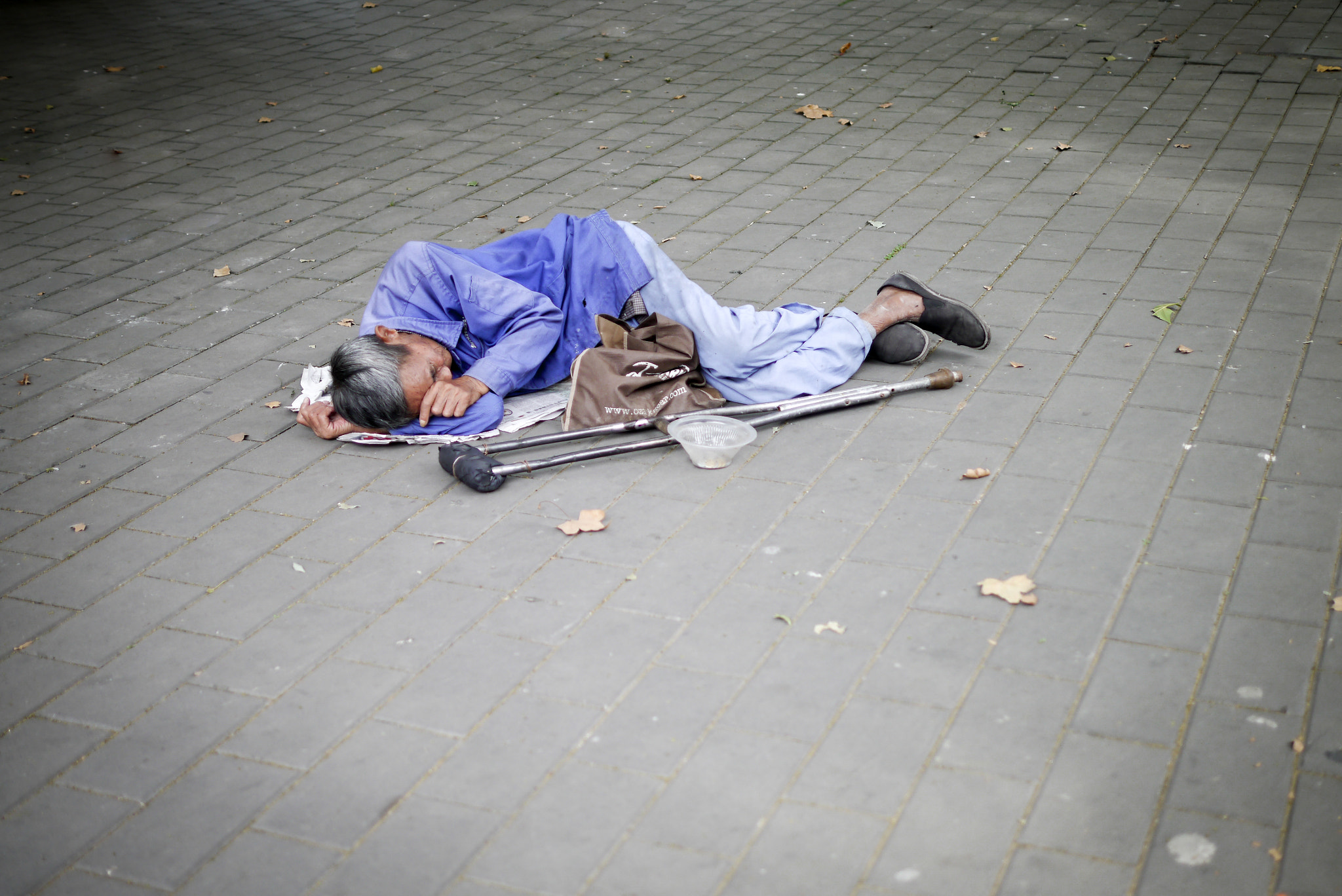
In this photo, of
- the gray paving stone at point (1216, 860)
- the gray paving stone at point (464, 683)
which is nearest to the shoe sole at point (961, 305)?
the gray paving stone at point (464, 683)

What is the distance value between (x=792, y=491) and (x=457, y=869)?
183 cm

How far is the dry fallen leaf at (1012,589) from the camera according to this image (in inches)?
131

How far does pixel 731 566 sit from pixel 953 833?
47.4 inches

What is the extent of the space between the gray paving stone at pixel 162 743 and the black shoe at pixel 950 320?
2.98 metres

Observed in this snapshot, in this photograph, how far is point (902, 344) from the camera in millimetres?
4750

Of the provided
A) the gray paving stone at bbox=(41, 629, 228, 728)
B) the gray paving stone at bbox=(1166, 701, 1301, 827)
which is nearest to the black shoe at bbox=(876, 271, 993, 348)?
the gray paving stone at bbox=(1166, 701, 1301, 827)

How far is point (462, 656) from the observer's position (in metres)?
3.30

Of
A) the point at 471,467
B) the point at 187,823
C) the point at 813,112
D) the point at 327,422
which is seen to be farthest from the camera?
the point at 813,112

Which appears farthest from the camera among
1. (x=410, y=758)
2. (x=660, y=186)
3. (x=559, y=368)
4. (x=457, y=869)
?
(x=660, y=186)

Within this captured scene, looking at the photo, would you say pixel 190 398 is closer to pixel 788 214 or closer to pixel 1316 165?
pixel 788 214

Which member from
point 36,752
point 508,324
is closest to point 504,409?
point 508,324

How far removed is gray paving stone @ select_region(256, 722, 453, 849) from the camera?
9.05 ft

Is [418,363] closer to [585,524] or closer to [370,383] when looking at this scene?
[370,383]

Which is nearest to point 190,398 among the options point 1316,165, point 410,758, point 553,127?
point 410,758
